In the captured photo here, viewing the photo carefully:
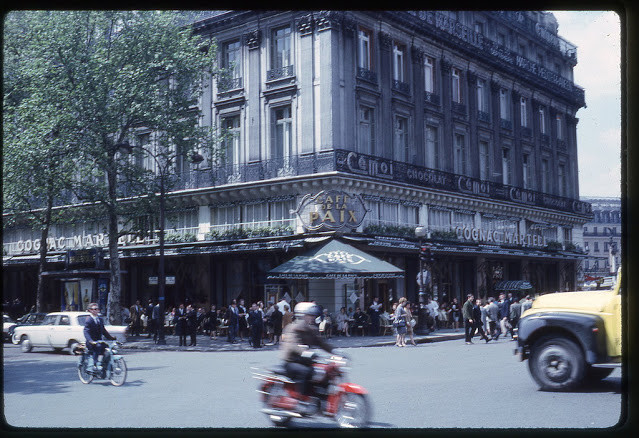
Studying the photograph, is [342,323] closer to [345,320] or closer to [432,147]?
[345,320]

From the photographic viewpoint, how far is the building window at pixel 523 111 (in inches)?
1353

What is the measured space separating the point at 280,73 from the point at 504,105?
1262 centimetres

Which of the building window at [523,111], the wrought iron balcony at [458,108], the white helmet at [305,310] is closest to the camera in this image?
the white helmet at [305,310]

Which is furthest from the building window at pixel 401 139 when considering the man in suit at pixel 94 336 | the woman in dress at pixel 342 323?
the man in suit at pixel 94 336

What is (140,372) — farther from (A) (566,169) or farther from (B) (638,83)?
(A) (566,169)

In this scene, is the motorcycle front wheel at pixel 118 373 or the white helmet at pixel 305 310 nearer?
the white helmet at pixel 305 310

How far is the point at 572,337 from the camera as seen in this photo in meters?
12.0

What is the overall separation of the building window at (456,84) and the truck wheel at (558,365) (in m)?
26.9

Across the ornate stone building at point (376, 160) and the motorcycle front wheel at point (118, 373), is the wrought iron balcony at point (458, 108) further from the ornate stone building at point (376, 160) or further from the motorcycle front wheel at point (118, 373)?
the motorcycle front wheel at point (118, 373)

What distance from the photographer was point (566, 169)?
34.0 metres

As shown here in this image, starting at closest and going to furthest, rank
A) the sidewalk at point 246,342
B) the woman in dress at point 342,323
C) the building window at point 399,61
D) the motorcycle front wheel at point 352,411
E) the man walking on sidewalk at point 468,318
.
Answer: the motorcycle front wheel at point 352,411, the man walking on sidewalk at point 468,318, the sidewalk at point 246,342, the woman in dress at point 342,323, the building window at point 399,61

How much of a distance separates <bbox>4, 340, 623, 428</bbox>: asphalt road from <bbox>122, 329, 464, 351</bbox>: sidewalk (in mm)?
4781

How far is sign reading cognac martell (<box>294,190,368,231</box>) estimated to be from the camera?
99.4ft

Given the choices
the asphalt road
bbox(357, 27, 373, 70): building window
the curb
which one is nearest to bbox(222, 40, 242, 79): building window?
bbox(357, 27, 373, 70): building window
